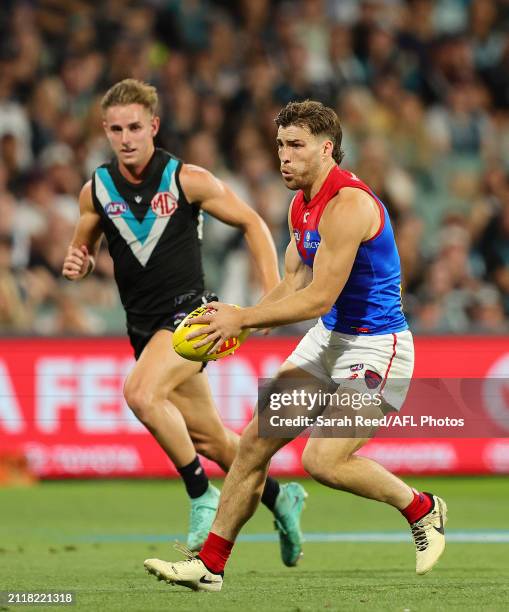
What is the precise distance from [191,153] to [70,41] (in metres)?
2.39

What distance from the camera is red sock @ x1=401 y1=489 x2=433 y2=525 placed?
7.09 metres

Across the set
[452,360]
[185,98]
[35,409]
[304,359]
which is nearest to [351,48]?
[185,98]

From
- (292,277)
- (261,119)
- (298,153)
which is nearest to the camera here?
(298,153)

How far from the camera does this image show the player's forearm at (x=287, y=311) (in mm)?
6469

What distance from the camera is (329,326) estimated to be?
23.7ft

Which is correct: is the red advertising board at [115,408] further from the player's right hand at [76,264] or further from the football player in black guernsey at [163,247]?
the player's right hand at [76,264]

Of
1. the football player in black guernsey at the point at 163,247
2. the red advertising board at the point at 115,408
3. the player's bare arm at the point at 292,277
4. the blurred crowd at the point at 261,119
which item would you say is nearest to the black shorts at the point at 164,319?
the football player in black guernsey at the point at 163,247

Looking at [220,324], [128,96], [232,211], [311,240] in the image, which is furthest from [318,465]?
[128,96]

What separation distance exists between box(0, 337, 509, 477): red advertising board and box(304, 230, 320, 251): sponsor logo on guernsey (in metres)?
6.24

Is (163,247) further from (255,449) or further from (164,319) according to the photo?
(255,449)

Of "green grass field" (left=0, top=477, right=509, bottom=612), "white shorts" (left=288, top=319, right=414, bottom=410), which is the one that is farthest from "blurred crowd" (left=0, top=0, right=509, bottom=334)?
"white shorts" (left=288, top=319, right=414, bottom=410)

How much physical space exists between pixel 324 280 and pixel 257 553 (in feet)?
9.75

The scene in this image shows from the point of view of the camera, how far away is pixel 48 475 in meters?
13.1

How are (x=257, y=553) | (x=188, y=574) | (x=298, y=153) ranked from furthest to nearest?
(x=257, y=553), (x=298, y=153), (x=188, y=574)
